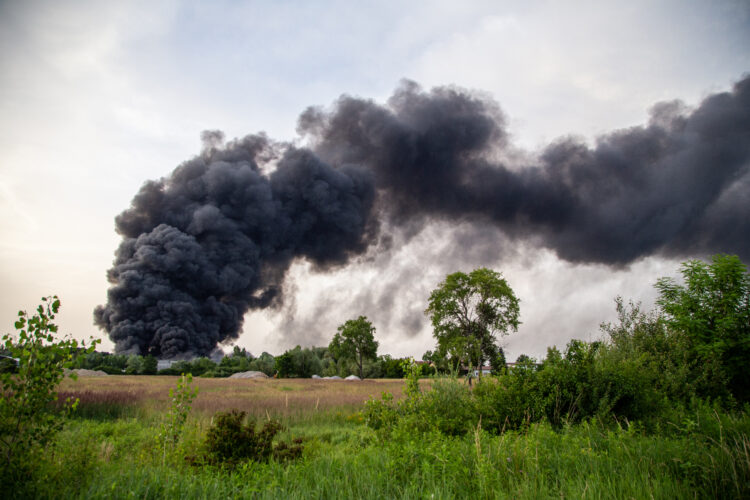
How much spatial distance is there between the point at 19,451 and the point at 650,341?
1739 centimetres

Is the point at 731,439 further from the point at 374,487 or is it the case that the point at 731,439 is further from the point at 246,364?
the point at 246,364

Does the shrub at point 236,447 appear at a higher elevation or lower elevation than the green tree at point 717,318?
lower

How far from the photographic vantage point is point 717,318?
47.3 feet

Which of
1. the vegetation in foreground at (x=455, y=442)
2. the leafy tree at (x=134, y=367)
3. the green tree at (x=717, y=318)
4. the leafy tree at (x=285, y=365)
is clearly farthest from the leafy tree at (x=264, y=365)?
the green tree at (x=717, y=318)

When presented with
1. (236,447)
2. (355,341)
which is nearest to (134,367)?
(355,341)

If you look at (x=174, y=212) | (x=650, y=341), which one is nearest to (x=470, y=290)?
(x=650, y=341)

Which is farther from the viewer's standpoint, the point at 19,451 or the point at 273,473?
the point at 273,473

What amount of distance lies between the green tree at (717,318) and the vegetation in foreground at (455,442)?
9cm

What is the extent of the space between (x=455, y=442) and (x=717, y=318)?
44.3 ft

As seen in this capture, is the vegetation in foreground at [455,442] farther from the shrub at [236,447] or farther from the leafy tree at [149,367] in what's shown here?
the leafy tree at [149,367]

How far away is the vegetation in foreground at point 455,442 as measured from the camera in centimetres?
440

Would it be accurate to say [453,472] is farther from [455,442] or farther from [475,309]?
[475,309]

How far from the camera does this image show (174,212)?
278 ft

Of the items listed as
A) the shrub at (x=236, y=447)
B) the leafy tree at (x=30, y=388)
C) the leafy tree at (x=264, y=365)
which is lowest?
the leafy tree at (x=264, y=365)
